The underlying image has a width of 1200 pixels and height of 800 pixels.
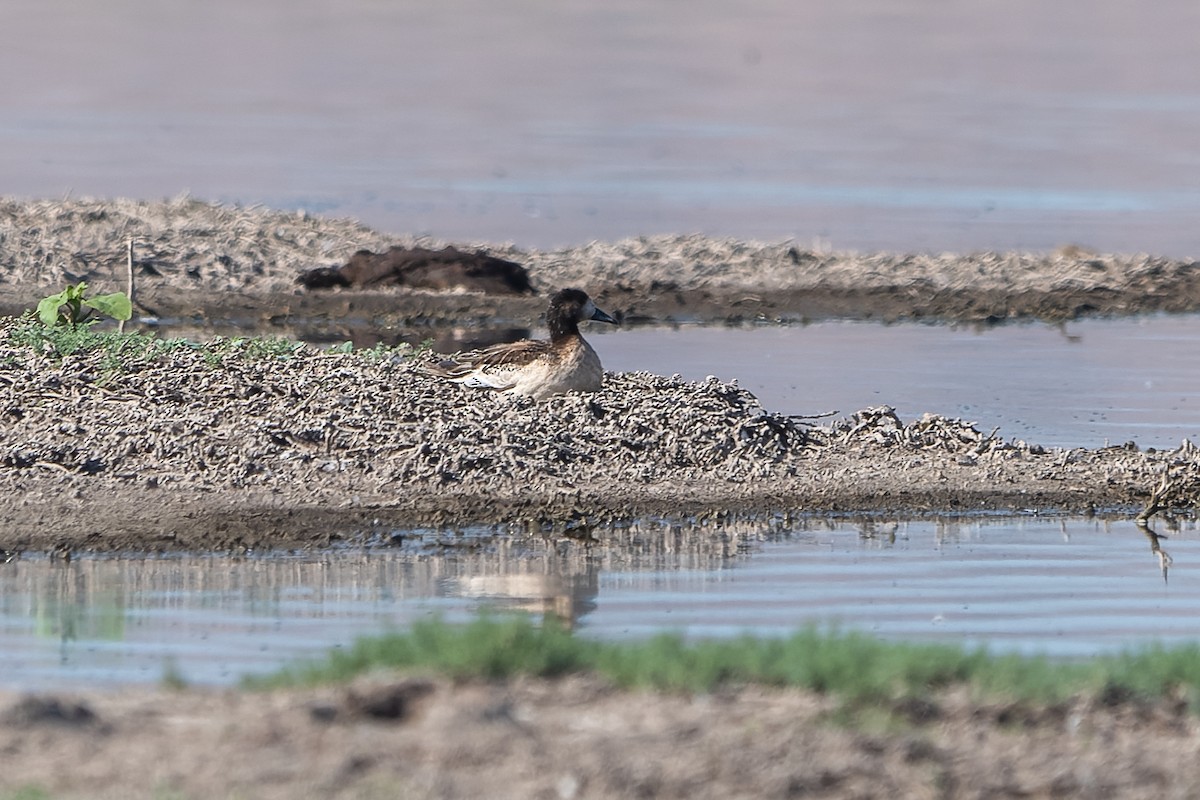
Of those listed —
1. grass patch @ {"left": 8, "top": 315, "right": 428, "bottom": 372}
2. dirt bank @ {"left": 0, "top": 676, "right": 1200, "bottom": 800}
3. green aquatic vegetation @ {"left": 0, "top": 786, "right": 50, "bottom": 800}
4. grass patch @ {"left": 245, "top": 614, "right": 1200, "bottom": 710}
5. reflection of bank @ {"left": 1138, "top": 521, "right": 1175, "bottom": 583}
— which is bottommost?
green aquatic vegetation @ {"left": 0, "top": 786, "right": 50, "bottom": 800}

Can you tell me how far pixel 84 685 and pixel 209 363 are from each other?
6258 mm

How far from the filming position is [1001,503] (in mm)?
12062

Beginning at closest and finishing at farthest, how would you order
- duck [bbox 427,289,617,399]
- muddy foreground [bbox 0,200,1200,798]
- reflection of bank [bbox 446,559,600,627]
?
1. muddy foreground [bbox 0,200,1200,798]
2. reflection of bank [bbox 446,559,600,627]
3. duck [bbox 427,289,617,399]

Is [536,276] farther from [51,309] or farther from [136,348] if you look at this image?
[136,348]

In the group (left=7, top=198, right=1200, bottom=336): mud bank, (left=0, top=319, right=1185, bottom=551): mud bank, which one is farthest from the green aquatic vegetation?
(left=7, top=198, right=1200, bottom=336): mud bank

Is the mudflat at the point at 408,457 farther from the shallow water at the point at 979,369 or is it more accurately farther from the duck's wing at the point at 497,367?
Answer: the shallow water at the point at 979,369

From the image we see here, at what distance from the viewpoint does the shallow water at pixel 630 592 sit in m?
8.33

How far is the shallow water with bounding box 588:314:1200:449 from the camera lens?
50.1 feet

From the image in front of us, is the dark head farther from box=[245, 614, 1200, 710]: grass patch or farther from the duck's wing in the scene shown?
box=[245, 614, 1200, 710]: grass patch

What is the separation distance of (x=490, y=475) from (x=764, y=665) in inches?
213

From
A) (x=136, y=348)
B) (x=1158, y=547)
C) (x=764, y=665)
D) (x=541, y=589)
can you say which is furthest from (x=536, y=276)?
(x=764, y=665)

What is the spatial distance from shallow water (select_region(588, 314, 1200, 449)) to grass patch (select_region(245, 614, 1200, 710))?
726 centimetres

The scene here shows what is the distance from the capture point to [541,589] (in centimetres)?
965

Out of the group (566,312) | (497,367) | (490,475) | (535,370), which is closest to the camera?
(490,475)
